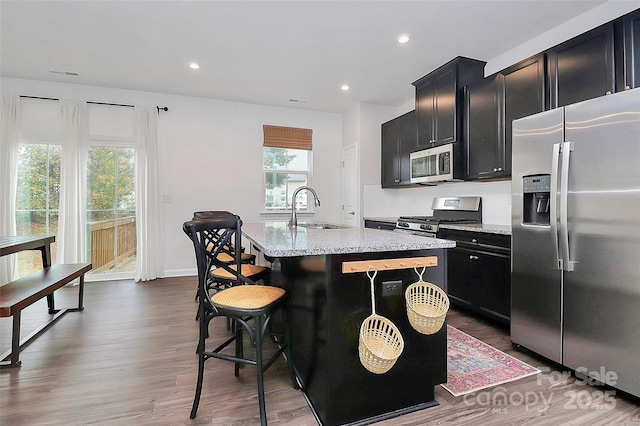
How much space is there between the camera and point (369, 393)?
1.55 m

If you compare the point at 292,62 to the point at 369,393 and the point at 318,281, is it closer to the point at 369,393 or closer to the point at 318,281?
the point at 318,281

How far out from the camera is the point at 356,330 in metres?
1.52

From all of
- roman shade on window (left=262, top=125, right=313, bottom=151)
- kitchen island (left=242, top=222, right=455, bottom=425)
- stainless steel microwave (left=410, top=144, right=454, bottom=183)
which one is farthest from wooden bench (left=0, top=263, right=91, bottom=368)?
stainless steel microwave (left=410, top=144, right=454, bottom=183)

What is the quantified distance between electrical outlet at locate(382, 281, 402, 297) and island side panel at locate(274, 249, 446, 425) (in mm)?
21

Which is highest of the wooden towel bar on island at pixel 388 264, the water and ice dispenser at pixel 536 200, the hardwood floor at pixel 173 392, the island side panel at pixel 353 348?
the water and ice dispenser at pixel 536 200

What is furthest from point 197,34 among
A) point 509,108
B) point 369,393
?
point 369,393

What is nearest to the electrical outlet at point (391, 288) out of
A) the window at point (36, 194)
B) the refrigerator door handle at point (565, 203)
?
the refrigerator door handle at point (565, 203)

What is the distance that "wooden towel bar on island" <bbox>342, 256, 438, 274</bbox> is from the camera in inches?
57.8

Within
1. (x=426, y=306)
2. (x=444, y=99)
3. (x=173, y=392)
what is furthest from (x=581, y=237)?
(x=173, y=392)

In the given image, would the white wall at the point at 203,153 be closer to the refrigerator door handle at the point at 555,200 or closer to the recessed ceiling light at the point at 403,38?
the recessed ceiling light at the point at 403,38

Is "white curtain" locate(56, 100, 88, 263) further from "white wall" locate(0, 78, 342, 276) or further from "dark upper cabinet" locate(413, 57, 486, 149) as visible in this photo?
"dark upper cabinet" locate(413, 57, 486, 149)

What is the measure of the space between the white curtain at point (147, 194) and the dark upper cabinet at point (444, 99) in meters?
3.78

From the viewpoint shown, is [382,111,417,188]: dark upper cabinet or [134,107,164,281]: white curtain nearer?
[382,111,417,188]: dark upper cabinet

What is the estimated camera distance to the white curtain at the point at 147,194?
4.42m
